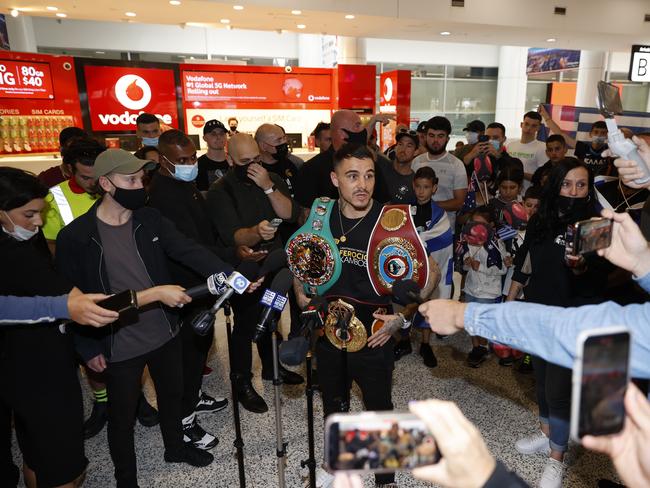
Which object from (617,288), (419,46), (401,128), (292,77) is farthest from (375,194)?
(419,46)

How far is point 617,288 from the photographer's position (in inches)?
99.5

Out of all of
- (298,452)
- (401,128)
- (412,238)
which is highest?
(401,128)

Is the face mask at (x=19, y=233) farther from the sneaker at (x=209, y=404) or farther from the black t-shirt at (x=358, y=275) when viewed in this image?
the sneaker at (x=209, y=404)

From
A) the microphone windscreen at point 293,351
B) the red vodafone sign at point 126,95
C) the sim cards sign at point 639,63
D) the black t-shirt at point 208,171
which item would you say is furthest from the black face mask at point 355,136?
the sim cards sign at point 639,63

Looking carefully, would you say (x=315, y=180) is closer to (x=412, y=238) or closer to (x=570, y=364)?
(x=412, y=238)

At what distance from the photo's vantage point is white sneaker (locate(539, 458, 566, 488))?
2.43 m

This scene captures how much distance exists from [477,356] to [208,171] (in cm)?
286

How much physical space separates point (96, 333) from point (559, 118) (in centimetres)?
610

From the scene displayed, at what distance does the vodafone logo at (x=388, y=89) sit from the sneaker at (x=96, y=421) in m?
8.37

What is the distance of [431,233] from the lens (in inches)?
150

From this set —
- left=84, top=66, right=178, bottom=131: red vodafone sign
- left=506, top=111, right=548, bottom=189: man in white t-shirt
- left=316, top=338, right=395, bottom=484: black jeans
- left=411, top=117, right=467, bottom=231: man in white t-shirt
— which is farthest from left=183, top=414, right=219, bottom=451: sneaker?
left=84, top=66, right=178, bottom=131: red vodafone sign

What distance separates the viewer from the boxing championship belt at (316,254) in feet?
7.00

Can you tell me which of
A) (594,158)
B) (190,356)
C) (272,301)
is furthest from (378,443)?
(594,158)

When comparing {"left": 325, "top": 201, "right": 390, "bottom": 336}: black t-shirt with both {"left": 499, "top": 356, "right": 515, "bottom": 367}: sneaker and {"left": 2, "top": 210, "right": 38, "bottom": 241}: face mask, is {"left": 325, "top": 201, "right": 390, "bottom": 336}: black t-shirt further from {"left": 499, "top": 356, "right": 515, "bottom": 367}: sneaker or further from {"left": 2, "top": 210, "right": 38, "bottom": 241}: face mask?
{"left": 499, "top": 356, "right": 515, "bottom": 367}: sneaker
